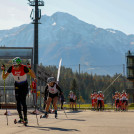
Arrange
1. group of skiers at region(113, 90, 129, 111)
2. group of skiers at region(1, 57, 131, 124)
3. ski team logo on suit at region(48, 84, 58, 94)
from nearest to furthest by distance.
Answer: group of skiers at region(1, 57, 131, 124) → ski team logo on suit at region(48, 84, 58, 94) → group of skiers at region(113, 90, 129, 111)

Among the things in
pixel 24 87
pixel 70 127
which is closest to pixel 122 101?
pixel 24 87

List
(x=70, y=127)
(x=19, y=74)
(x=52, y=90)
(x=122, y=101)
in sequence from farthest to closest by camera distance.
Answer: (x=122, y=101), (x=52, y=90), (x=19, y=74), (x=70, y=127)

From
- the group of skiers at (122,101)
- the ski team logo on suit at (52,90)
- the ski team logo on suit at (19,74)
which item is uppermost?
the ski team logo on suit at (19,74)

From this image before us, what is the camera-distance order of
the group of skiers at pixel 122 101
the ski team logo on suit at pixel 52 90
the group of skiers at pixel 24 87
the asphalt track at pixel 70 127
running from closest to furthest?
1. the asphalt track at pixel 70 127
2. the group of skiers at pixel 24 87
3. the ski team logo on suit at pixel 52 90
4. the group of skiers at pixel 122 101

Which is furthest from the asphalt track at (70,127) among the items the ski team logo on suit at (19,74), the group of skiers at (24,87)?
the ski team logo on suit at (19,74)

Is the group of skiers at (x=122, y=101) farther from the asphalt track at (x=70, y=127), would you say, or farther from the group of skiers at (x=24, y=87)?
the asphalt track at (x=70, y=127)

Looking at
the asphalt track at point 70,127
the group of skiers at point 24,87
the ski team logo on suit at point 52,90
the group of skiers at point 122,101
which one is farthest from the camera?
the group of skiers at point 122,101

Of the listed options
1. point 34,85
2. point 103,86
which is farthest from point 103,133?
point 103,86

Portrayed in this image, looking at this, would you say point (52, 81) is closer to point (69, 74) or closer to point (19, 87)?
point (19, 87)

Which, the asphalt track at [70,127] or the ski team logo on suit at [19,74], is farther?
the ski team logo on suit at [19,74]

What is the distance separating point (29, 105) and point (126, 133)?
62.7ft

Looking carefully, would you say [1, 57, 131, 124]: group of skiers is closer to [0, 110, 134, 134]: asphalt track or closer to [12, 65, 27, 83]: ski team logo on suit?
[12, 65, 27, 83]: ski team logo on suit

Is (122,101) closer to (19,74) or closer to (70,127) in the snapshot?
(19,74)

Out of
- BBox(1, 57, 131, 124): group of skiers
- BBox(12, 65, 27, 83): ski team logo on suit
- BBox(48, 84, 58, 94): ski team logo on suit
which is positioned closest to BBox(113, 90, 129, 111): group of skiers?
BBox(1, 57, 131, 124): group of skiers
